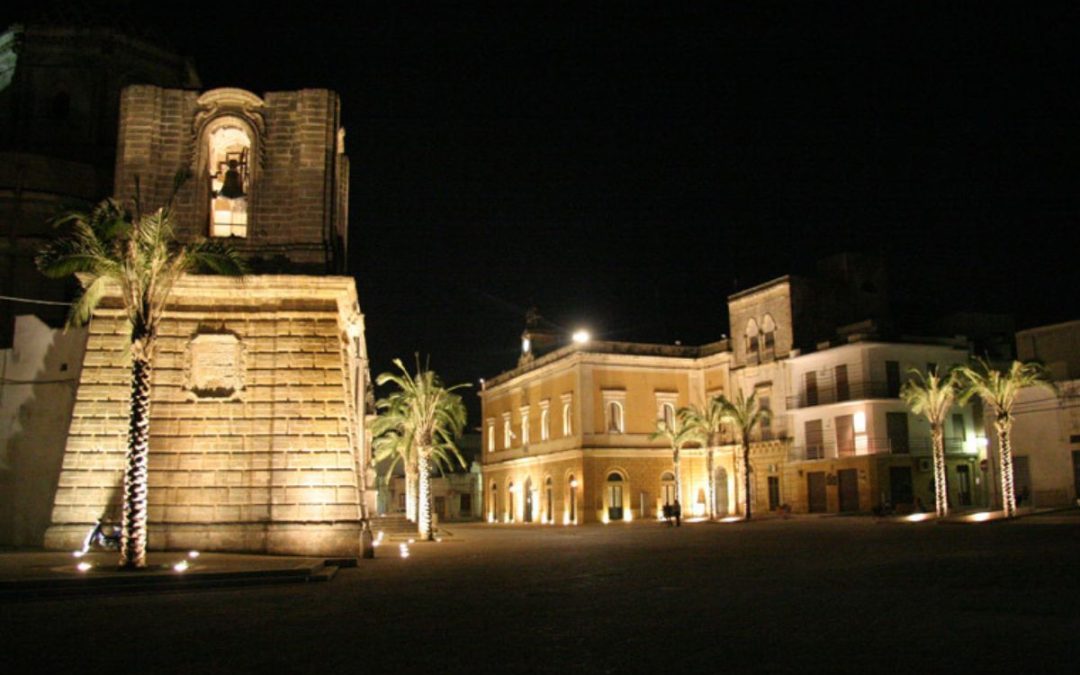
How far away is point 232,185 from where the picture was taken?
879 inches

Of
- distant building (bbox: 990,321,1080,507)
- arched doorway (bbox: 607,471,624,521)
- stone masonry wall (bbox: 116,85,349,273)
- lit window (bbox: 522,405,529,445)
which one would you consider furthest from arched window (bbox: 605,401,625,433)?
stone masonry wall (bbox: 116,85,349,273)

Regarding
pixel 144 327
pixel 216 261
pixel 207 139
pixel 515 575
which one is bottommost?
pixel 515 575

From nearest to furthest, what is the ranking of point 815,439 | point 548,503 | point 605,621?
1. point 605,621
2. point 815,439
3. point 548,503

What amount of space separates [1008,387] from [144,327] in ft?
96.4

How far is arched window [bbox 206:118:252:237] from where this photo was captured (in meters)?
22.3

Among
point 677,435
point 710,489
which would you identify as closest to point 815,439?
point 710,489

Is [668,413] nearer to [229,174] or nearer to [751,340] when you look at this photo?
[751,340]

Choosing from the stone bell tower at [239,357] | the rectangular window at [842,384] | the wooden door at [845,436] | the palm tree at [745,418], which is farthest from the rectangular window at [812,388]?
the stone bell tower at [239,357]

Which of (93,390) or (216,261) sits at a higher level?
(216,261)

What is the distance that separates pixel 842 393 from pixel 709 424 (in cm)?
663

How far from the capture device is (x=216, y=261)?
1752 centimetres

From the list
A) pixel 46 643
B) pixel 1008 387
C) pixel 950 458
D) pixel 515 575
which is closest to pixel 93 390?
pixel 515 575

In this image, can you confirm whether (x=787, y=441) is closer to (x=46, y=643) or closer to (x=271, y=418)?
(x=271, y=418)

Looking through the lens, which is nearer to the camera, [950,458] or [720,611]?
[720,611]
